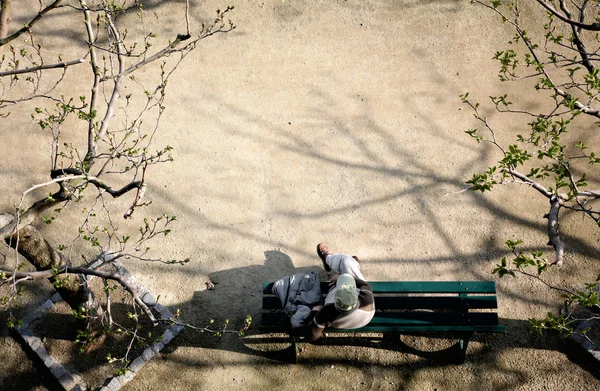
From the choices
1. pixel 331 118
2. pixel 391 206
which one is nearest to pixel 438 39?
pixel 331 118

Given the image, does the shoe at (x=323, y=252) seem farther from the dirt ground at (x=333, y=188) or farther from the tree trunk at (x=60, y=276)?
the tree trunk at (x=60, y=276)

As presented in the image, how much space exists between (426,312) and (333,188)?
2258 mm

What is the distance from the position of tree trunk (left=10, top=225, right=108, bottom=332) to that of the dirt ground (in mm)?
779

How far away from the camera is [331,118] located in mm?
8086

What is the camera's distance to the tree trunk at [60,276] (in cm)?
570

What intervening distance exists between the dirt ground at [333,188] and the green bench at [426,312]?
60cm

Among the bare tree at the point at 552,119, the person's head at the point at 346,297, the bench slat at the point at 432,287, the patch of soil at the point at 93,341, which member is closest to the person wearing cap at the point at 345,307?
the person's head at the point at 346,297

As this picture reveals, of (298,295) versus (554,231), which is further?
(298,295)

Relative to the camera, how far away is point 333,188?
750cm

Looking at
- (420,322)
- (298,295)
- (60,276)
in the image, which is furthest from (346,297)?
(60,276)

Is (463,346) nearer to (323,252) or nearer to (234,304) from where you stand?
(323,252)

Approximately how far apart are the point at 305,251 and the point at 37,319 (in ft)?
11.0

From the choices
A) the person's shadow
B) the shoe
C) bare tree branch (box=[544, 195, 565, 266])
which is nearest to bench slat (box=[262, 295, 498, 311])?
the person's shadow

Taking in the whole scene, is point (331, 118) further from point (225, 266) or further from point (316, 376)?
point (316, 376)
